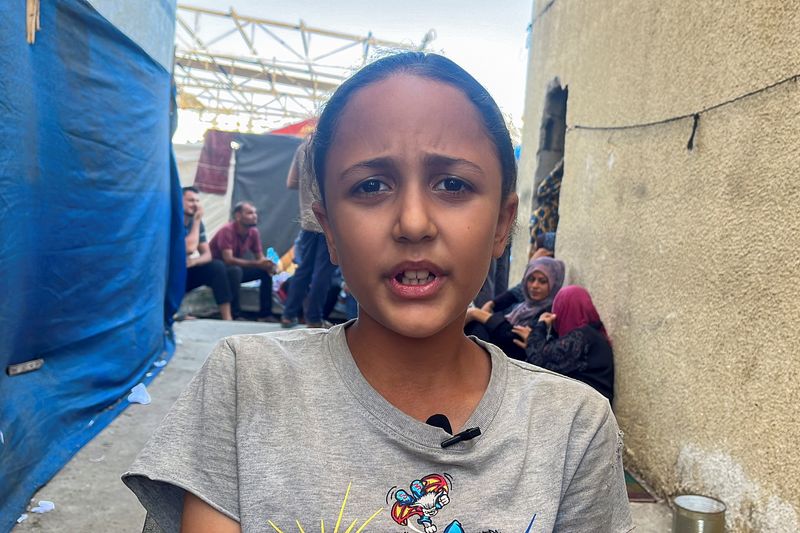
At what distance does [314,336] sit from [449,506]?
366 mm

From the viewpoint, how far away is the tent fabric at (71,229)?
2.16 meters

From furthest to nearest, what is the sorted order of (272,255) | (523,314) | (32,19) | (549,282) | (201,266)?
(272,255), (201,266), (523,314), (549,282), (32,19)

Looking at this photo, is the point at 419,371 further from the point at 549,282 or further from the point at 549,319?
the point at 549,282

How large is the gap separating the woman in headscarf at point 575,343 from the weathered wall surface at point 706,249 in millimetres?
82

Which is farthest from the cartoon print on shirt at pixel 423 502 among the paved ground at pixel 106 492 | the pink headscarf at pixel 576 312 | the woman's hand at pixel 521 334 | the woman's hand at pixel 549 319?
the woman's hand at pixel 521 334

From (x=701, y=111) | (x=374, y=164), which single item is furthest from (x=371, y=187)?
(x=701, y=111)

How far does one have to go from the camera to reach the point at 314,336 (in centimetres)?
109

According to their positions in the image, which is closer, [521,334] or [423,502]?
[423,502]

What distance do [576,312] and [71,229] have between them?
2604 mm

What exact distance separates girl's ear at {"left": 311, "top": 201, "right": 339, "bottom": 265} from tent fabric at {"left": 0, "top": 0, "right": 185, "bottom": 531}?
1458 millimetres

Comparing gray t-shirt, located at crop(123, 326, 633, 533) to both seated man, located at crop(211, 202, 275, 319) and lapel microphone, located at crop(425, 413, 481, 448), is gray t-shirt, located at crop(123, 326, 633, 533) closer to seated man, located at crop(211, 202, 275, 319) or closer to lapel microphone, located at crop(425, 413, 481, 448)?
lapel microphone, located at crop(425, 413, 481, 448)

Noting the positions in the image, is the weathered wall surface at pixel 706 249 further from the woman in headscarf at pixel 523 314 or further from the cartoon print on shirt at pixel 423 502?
the cartoon print on shirt at pixel 423 502

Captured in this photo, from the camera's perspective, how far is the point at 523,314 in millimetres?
4477

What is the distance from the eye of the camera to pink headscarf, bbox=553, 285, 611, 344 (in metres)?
3.56
